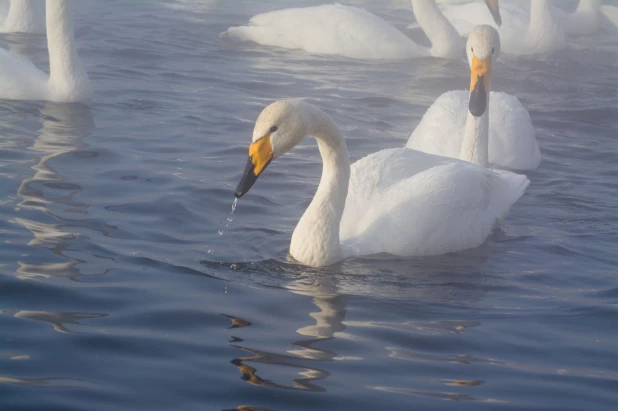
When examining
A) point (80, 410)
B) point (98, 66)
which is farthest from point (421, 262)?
point (98, 66)

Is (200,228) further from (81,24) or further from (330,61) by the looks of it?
(81,24)

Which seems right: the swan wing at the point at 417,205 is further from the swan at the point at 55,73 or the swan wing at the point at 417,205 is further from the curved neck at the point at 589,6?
the curved neck at the point at 589,6

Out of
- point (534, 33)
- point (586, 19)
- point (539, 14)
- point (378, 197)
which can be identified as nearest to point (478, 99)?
point (378, 197)

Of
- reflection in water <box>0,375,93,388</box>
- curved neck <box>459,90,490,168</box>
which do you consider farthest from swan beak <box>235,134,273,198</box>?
curved neck <box>459,90,490,168</box>

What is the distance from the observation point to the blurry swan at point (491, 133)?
9.98 meters

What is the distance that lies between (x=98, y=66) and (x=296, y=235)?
7936 mm

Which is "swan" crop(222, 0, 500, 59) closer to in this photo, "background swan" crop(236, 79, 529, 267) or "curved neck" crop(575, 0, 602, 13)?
"curved neck" crop(575, 0, 602, 13)

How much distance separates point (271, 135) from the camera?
668 centimetres

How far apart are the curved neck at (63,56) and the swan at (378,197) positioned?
4.67 metres

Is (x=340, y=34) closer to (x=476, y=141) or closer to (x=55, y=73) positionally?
(x=55, y=73)

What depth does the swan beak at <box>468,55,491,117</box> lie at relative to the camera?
908 centimetres

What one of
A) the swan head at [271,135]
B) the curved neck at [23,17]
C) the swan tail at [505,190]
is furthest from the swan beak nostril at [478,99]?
the curved neck at [23,17]

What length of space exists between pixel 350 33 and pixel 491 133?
5.72 meters

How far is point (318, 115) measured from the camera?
23.0ft
